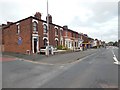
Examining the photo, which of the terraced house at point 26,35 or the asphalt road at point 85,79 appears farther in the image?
the terraced house at point 26,35

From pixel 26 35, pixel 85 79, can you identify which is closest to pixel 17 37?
pixel 26 35

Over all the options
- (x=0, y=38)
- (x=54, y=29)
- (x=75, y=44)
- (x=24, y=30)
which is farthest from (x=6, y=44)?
(x=75, y=44)

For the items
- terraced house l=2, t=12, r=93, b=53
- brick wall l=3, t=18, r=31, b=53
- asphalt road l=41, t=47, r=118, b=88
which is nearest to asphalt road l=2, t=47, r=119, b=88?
asphalt road l=41, t=47, r=118, b=88

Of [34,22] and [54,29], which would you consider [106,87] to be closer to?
[34,22]

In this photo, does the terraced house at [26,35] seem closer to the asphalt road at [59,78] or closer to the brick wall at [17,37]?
the brick wall at [17,37]

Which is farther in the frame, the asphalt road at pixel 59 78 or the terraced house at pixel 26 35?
→ the terraced house at pixel 26 35

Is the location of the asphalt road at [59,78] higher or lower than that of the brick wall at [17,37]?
lower

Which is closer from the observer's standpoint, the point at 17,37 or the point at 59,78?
the point at 59,78

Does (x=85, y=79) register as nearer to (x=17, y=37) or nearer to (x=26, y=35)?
(x=26, y=35)

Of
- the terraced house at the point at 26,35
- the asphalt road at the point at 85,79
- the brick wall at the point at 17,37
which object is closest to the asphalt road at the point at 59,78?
the asphalt road at the point at 85,79

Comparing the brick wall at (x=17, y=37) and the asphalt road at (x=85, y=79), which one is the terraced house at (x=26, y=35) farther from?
the asphalt road at (x=85, y=79)

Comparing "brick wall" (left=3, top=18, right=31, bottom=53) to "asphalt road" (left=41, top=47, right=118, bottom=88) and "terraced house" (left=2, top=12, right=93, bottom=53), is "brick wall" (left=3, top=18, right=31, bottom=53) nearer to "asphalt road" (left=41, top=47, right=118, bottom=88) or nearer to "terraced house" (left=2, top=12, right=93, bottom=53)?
"terraced house" (left=2, top=12, right=93, bottom=53)

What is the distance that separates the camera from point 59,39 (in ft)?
164

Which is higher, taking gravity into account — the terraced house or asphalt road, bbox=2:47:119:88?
the terraced house
